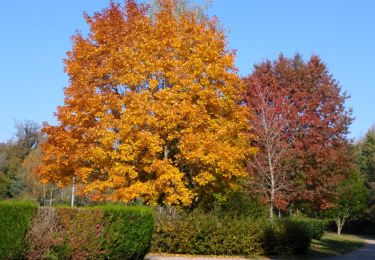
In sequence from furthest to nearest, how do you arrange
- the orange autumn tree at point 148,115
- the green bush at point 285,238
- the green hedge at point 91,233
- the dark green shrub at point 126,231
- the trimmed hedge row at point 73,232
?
the green bush at point 285,238 → the orange autumn tree at point 148,115 → the dark green shrub at point 126,231 → the green hedge at point 91,233 → the trimmed hedge row at point 73,232

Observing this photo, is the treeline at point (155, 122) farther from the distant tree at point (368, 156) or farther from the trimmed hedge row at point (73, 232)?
the distant tree at point (368, 156)

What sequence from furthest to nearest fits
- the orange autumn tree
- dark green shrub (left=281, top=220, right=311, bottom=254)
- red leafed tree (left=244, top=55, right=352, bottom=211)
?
1. red leafed tree (left=244, top=55, right=352, bottom=211)
2. dark green shrub (left=281, top=220, right=311, bottom=254)
3. the orange autumn tree

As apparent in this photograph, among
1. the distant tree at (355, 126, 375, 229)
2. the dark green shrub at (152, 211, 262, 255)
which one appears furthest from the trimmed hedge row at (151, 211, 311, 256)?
the distant tree at (355, 126, 375, 229)

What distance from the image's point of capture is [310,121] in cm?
2966

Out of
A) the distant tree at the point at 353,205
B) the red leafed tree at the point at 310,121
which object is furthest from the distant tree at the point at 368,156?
the red leafed tree at the point at 310,121

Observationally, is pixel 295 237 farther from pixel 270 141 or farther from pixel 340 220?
pixel 340 220

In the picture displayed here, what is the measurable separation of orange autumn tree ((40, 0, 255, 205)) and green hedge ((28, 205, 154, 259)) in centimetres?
433

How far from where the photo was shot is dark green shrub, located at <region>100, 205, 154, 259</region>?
14422 millimetres

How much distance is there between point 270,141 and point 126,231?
1307 cm

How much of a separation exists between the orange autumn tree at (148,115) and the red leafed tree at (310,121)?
22.9ft

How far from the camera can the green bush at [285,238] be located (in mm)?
20675

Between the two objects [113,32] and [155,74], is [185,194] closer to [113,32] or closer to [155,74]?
[155,74]

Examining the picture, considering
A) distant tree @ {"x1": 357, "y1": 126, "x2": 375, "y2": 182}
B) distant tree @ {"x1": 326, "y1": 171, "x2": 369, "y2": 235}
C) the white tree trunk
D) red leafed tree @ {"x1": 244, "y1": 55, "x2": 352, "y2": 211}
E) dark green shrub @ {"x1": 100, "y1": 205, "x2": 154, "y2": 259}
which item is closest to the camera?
dark green shrub @ {"x1": 100, "y1": 205, "x2": 154, "y2": 259}

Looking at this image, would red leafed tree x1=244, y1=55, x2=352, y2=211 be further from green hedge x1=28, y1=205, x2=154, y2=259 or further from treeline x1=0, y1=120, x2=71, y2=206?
treeline x1=0, y1=120, x2=71, y2=206
